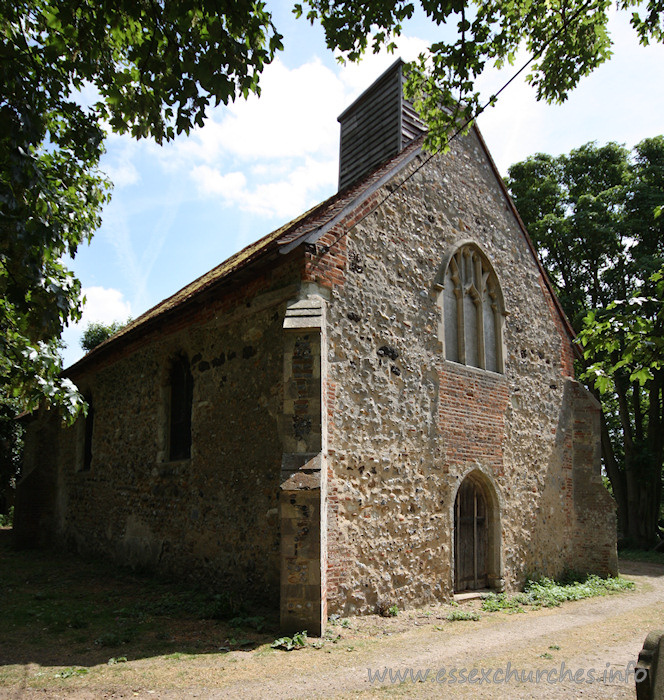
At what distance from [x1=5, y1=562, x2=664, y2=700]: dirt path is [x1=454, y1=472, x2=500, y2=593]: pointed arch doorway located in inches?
75.7

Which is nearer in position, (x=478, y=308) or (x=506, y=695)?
(x=506, y=695)

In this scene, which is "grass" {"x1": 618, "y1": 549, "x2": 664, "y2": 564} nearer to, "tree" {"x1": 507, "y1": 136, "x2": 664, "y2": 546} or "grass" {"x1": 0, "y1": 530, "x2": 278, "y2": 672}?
"tree" {"x1": 507, "y1": 136, "x2": 664, "y2": 546}

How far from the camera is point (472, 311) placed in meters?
11.5

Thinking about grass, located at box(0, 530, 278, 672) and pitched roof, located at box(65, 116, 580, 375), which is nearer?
grass, located at box(0, 530, 278, 672)

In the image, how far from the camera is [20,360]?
631 cm

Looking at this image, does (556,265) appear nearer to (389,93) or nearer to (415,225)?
(389,93)

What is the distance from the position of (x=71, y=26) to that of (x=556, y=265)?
798 inches

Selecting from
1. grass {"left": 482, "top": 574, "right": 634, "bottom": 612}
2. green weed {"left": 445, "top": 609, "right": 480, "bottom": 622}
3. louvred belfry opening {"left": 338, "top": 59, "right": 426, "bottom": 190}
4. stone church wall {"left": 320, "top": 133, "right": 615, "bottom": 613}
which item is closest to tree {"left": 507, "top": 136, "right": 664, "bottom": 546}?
stone church wall {"left": 320, "top": 133, "right": 615, "bottom": 613}

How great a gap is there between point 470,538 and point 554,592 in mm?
2112

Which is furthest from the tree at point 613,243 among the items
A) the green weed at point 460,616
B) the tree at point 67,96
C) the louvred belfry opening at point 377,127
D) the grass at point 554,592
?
the tree at point 67,96

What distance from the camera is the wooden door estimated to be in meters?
10.2

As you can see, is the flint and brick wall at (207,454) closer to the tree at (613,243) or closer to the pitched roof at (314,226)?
the pitched roof at (314,226)

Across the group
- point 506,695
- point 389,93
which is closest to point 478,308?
point 389,93

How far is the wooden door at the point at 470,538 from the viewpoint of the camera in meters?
10.2
